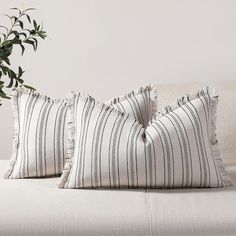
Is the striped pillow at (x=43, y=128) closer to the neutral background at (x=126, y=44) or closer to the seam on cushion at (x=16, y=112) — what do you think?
the seam on cushion at (x=16, y=112)

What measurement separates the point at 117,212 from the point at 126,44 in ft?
4.93

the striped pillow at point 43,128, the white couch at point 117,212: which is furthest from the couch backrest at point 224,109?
the white couch at point 117,212

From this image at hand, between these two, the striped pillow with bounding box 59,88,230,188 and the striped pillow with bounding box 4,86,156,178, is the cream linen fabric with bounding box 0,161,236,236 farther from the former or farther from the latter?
the striped pillow with bounding box 4,86,156,178

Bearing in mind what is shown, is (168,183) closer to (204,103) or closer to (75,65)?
(204,103)

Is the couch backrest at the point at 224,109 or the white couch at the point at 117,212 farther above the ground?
the couch backrest at the point at 224,109

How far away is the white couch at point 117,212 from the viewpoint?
2004mm

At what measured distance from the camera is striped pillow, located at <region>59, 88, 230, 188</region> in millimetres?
2262

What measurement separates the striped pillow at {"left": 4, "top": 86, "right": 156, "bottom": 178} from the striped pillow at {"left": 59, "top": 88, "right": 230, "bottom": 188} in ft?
0.45

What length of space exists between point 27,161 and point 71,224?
21.0 inches

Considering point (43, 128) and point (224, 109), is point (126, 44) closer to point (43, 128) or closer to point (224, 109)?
point (224, 109)

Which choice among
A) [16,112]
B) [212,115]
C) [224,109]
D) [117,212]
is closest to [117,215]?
[117,212]

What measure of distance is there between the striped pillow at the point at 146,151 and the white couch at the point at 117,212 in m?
0.05

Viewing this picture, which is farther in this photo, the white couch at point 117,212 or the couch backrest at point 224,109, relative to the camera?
the couch backrest at point 224,109

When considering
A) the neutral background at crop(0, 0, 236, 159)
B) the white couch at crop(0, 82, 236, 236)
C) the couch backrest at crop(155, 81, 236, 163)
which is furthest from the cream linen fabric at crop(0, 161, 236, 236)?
the neutral background at crop(0, 0, 236, 159)
